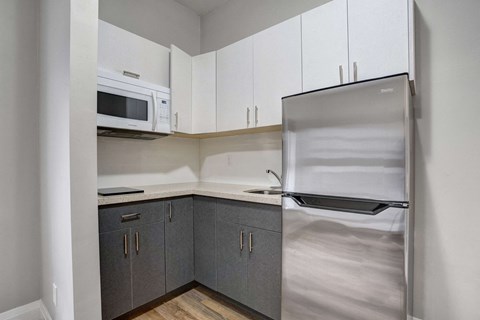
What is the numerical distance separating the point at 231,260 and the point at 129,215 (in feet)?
2.81

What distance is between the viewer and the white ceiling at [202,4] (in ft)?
8.98

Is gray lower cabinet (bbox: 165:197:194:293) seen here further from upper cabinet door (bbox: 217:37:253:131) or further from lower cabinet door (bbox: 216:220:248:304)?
upper cabinet door (bbox: 217:37:253:131)

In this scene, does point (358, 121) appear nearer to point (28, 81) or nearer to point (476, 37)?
point (476, 37)

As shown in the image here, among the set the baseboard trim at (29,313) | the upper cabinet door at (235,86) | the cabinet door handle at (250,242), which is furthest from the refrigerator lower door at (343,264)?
the baseboard trim at (29,313)

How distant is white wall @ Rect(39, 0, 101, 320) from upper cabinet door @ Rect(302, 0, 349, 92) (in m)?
1.37

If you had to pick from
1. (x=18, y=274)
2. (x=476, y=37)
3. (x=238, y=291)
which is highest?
(x=476, y=37)

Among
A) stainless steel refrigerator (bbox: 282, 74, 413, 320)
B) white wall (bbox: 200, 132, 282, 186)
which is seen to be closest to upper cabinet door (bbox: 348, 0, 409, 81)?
stainless steel refrigerator (bbox: 282, 74, 413, 320)

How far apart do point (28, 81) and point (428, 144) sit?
113 inches

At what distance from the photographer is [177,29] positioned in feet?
9.05

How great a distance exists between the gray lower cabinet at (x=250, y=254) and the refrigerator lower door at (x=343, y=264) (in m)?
0.13

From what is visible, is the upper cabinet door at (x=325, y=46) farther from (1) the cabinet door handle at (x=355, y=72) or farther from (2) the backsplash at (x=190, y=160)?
(2) the backsplash at (x=190, y=160)

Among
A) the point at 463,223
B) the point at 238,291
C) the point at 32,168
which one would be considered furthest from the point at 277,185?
the point at 32,168

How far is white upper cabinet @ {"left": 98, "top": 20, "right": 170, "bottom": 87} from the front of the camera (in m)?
1.83

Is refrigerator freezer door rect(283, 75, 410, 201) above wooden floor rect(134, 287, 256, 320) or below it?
above
